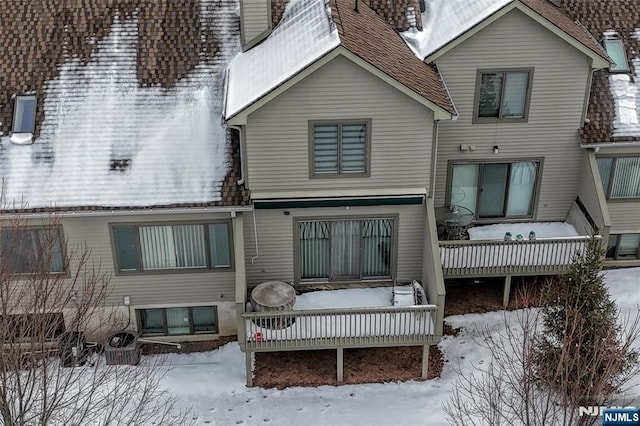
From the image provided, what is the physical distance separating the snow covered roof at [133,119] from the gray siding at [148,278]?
1.98 ft

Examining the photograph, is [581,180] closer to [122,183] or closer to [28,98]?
[122,183]

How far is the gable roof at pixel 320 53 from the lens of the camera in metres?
17.5

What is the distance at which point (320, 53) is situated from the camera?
17.3 metres

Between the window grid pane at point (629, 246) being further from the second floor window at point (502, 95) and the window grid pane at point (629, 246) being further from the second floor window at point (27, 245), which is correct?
the second floor window at point (27, 245)

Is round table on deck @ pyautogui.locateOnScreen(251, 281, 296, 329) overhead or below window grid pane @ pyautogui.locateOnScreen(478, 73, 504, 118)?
below

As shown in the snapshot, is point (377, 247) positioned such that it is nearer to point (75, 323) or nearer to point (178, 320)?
point (178, 320)

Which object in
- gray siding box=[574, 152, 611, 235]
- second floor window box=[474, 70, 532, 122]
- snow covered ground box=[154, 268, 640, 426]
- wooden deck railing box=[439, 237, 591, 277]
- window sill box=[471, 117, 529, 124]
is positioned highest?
second floor window box=[474, 70, 532, 122]

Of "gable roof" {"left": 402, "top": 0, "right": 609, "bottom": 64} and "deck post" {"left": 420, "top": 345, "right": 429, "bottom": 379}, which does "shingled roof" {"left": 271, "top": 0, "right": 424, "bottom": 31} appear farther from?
"deck post" {"left": 420, "top": 345, "right": 429, "bottom": 379}

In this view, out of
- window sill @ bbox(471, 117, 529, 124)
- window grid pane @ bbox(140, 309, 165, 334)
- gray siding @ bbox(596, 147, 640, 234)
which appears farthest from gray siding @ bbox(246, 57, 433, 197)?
gray siding @ bbox(596, 147, 640, 234)

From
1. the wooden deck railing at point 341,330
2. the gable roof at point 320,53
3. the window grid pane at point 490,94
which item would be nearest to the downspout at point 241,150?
the gable roof at point 320,53

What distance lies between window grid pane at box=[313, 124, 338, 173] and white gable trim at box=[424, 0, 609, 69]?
3946mm

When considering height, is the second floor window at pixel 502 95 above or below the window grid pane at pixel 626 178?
above

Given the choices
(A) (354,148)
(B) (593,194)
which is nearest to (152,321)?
(A) (354,148)

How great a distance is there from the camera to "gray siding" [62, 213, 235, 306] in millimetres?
19328
